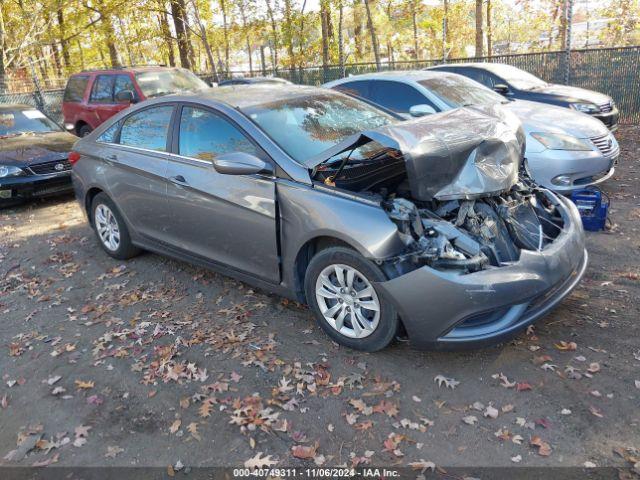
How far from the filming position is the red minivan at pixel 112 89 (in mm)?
10633

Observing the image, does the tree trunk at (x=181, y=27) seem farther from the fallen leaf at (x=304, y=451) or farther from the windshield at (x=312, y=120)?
the fallen leaf at (x=304, y=451)

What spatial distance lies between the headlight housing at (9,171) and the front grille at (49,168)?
6.7 inches

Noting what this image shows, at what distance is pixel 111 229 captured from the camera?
5801 mm

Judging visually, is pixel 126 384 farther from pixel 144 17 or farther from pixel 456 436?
pixel 144 17

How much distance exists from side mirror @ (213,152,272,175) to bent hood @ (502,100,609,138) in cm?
403

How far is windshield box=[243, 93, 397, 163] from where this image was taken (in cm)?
410

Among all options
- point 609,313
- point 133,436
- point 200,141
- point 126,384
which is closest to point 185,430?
point 133,436

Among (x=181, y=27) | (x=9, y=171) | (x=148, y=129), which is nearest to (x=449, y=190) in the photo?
(x=148, y=129)

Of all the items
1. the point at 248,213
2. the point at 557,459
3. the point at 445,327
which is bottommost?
the point at 557,459

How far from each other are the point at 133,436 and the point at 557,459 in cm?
233

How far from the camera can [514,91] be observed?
9.55 m

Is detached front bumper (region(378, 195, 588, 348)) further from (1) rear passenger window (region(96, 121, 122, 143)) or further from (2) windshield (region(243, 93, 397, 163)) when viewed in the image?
(1) rear passenger window (region(96, 121, 122, 143))

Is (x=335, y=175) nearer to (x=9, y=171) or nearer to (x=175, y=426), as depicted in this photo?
(x=175, y=426)

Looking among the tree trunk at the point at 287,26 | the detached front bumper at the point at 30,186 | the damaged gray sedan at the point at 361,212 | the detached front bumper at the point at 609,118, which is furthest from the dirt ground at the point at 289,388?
the tree trunk at the point at 287,26
